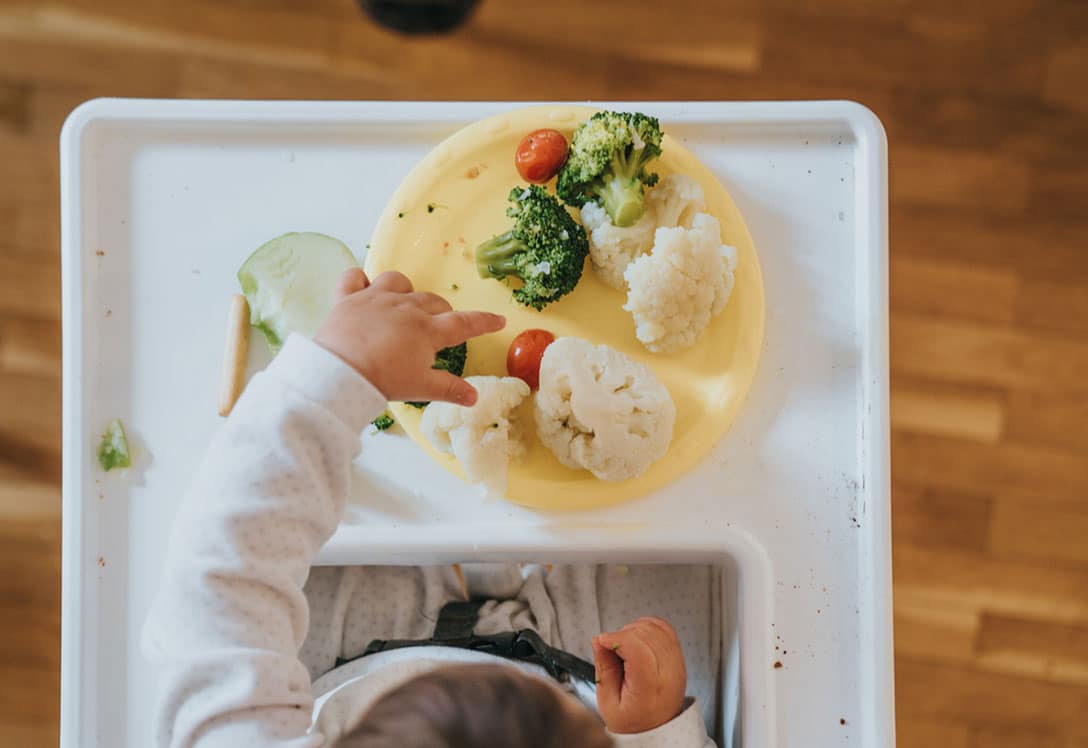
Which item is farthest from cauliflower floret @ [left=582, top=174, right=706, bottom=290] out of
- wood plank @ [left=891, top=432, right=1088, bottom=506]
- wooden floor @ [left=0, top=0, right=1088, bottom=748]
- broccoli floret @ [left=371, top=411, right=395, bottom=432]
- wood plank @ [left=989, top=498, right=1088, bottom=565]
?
wood plank @ [left=989, top=498, right=1088, bottom=565]

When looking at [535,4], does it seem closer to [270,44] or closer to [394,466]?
[270,44]

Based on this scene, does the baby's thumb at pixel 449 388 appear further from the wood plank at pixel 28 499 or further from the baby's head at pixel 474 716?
the wood plank at pixel 28 499

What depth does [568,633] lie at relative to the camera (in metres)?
0.89

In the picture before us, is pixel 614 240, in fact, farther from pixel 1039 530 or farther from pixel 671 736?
pixel 1039 530

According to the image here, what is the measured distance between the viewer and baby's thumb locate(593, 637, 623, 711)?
2.52 feet

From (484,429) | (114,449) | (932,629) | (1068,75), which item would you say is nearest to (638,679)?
(484,429)

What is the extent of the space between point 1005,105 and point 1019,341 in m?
0.32

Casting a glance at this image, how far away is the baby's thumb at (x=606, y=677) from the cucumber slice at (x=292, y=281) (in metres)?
0.35

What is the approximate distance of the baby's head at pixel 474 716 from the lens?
674 mm

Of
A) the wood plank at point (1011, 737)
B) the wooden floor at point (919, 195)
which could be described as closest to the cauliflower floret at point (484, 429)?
the wooden floor at point (919, 195)

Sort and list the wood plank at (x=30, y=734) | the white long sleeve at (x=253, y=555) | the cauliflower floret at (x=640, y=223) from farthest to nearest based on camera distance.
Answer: the wood plank at (x=30, y=734) → the cauliflower floret at (x=640, y=223) → the white long sleeve at (x=253, y=555)

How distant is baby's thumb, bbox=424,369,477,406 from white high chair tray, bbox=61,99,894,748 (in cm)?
10

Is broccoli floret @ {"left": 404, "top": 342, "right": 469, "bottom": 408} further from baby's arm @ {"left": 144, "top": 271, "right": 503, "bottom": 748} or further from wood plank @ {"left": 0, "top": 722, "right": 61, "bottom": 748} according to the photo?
wood plank @ {"left": 0, "top": 722, "right": 61, "bottom": 748}

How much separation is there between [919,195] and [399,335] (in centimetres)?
87
